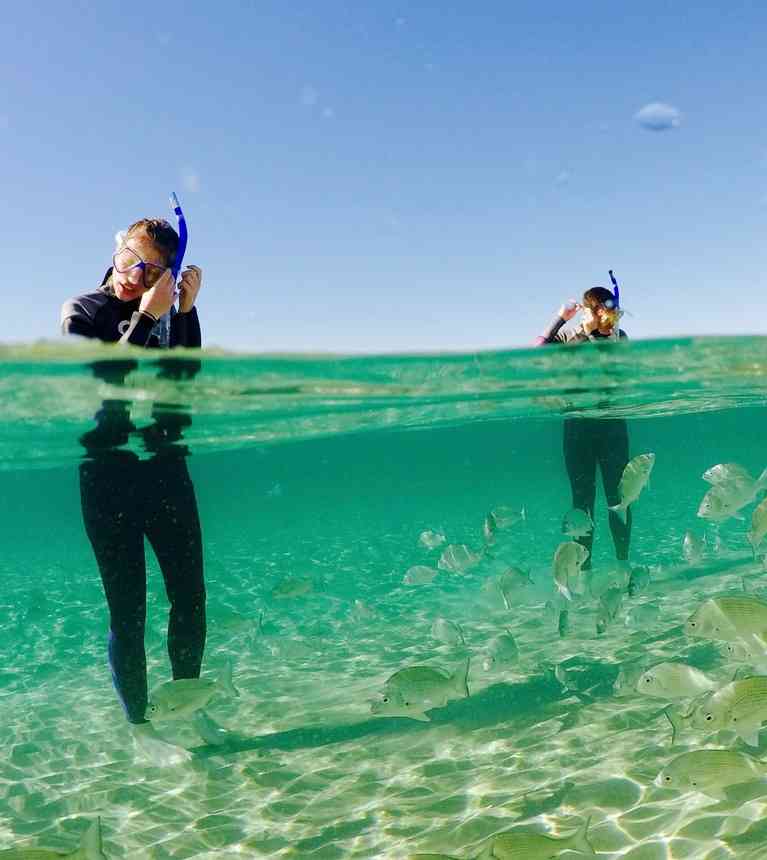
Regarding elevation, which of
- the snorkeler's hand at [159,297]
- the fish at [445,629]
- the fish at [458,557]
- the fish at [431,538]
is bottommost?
the fish at [445,629]

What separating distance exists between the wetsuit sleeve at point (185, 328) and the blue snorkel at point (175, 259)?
59 mm

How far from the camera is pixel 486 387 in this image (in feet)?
41.1

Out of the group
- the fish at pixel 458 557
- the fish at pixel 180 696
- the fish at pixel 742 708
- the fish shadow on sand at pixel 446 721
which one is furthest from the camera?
the fish at pixel 458 557

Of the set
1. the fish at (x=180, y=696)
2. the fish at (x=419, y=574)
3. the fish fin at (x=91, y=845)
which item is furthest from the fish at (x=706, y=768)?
the fish at (x=419, y=574)

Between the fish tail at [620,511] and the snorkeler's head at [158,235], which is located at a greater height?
the snorkeler's head at [158,235]

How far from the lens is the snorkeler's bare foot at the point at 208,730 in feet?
23.0

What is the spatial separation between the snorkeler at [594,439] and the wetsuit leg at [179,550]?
17.4ft

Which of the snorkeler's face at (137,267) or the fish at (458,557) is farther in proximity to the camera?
the fish at (458,557)

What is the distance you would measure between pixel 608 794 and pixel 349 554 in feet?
70.0

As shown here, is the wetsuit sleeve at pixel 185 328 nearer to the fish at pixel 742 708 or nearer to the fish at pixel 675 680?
the fish at pixel 675 680

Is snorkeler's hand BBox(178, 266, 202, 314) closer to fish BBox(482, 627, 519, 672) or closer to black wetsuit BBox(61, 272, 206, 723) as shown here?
black wetsuit BBox(61, 272, 206, 723)

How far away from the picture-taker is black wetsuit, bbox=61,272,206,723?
5.60 m

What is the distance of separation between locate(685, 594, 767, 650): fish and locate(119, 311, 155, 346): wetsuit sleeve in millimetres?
4518

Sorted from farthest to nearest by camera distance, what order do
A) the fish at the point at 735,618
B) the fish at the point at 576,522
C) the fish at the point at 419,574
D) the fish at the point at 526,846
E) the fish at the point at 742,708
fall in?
1. the fish at the point at 419,574
2. the fish at the point at 576,522
3. the fish at the point at 735,618
4. the fish at the point at 742,708
5. the fish at the point at 526,846
